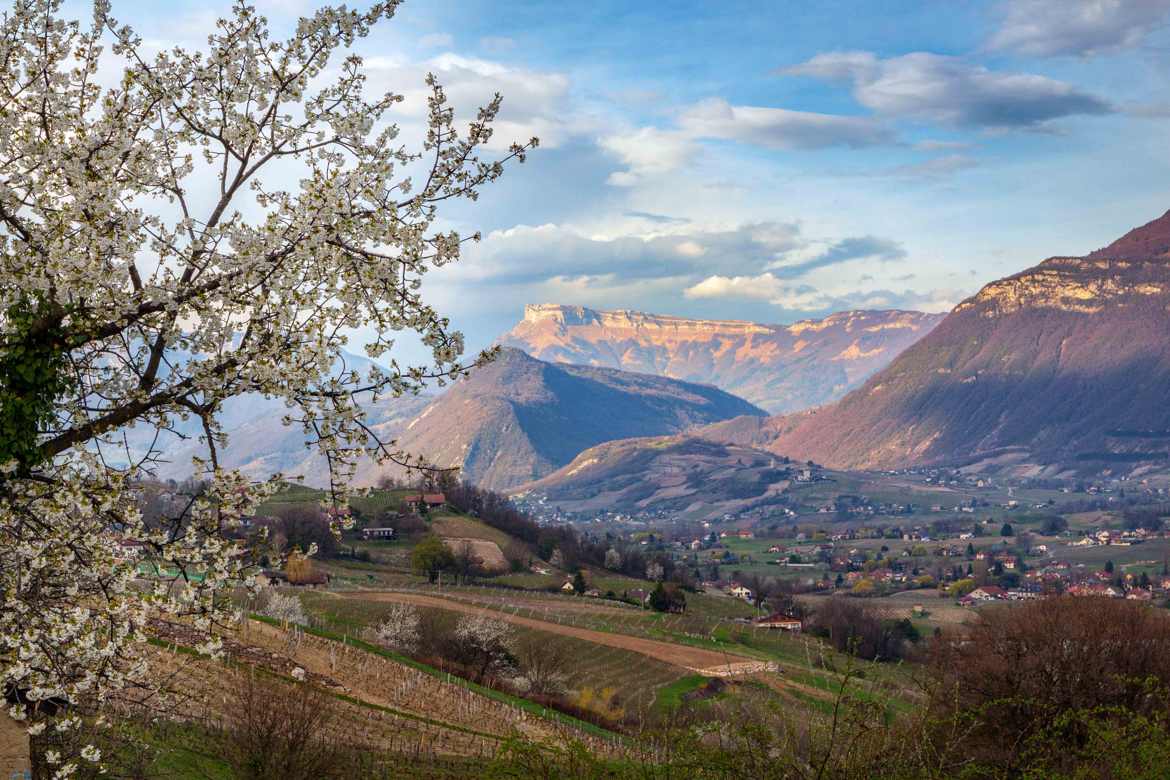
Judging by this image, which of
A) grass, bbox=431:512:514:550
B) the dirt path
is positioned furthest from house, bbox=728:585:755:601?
the dirt path

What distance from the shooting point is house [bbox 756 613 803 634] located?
115 meters

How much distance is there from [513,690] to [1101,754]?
45.7 metres

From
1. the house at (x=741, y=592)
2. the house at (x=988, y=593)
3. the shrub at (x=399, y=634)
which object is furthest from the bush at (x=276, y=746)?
the house at (x=988, y=593)

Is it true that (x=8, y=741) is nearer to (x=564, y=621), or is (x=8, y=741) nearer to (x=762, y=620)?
(x=564, y=621)

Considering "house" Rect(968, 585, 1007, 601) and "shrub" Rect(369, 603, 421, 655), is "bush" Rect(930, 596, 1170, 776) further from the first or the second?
"house" Rect(968, 585, 1007, 601)

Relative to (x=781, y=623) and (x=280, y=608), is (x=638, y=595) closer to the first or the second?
(x=781, y=623)

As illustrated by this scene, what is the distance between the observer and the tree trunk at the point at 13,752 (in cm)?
1395

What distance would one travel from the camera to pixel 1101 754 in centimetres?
1502

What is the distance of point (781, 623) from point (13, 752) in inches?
4342

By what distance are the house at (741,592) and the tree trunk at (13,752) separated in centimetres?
15016

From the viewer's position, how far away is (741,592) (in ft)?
543

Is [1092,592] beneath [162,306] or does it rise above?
beneath

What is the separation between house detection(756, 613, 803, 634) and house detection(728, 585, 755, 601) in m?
34.0

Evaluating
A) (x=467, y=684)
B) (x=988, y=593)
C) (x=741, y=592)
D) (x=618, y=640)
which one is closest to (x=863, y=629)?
(x=618, y=640)
